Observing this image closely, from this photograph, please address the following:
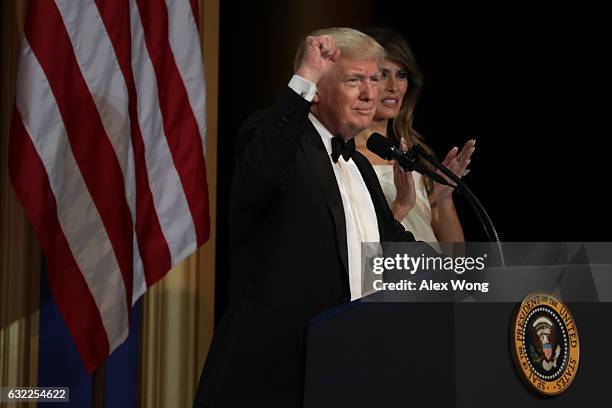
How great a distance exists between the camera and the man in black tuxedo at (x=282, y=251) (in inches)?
76.4

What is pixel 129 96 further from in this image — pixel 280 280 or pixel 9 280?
pixel 280 280

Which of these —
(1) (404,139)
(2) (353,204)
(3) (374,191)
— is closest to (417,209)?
(1) (404,139)

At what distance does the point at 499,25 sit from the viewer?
3.62m

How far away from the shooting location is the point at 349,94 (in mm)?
2178

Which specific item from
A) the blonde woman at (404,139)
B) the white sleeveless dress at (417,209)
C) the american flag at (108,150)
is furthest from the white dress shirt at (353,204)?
the american flag at (108,150)

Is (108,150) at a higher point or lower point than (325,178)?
higher

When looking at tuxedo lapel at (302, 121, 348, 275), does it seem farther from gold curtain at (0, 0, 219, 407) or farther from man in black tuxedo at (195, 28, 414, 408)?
gold curtain at (0, 0, 219, 407)

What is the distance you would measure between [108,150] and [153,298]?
641mm

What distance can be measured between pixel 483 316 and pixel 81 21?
5.34 ft

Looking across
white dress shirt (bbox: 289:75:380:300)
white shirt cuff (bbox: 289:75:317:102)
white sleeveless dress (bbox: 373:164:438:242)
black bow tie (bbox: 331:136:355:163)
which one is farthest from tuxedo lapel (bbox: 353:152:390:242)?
white sleeveless dress (bbox: 373:164:438:242)

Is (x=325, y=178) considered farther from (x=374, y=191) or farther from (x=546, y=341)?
(x=546, y=341)

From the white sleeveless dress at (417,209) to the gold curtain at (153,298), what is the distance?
601 millimetres

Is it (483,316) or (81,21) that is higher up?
(81,21)

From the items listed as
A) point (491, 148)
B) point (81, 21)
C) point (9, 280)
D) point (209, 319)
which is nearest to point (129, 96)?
point (81, 21)
